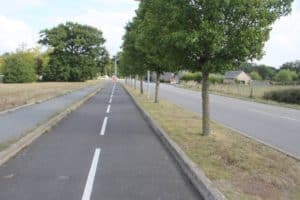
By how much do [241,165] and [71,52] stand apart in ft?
343

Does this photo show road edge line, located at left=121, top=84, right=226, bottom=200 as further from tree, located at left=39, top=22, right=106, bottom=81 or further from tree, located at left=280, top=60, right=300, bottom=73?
tree, located at left=280, top=60, right=300, bottom=73

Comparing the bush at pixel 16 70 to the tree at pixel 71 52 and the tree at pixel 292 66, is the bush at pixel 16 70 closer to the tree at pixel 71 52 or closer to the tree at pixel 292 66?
the tree at pixel 71 52

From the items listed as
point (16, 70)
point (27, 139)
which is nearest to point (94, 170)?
point (27, 139)

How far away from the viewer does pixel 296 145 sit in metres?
13.1

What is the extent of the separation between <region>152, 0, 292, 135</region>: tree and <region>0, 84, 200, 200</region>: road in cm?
266

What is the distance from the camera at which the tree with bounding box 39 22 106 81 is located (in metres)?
109

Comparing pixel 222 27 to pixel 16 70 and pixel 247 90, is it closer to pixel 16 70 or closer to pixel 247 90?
pixel 247 90

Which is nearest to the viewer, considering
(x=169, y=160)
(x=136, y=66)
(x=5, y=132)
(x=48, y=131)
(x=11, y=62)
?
(x=169, y=160)

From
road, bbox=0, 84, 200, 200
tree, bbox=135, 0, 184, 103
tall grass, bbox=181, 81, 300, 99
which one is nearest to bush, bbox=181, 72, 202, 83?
tall grass, bbox=181, 81, 300, 99

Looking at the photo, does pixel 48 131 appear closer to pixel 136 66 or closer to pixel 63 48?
pixel 136 66

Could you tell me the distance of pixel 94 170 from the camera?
9352 mm

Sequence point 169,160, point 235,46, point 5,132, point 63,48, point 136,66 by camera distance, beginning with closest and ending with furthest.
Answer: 1. point 169,160
2. point 235,46
3. point 5,132
4. point 136,66
5. point 63,48

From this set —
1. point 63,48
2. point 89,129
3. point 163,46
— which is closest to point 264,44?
point 163,46

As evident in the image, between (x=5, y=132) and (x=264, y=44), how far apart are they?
753 cm
